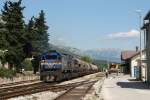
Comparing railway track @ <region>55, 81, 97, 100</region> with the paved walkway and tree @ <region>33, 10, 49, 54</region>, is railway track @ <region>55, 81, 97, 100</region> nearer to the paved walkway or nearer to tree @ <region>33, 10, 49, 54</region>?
the paved walkway

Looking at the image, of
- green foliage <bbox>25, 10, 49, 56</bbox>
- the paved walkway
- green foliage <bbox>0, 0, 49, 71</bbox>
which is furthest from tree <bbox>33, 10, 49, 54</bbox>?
the paved walkway

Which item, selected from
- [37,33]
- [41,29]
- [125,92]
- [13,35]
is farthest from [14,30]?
[125,92]

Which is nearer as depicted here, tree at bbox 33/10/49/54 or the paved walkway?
the paved walkway

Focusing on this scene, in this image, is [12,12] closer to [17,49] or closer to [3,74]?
[17,49]

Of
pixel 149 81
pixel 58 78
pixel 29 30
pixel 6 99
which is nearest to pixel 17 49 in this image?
pixel 29 30

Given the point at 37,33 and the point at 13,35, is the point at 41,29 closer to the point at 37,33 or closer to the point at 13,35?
the point at 37,33

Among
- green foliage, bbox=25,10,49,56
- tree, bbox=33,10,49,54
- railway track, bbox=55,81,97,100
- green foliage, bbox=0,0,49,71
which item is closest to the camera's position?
railway track, bbox=55,81,97,100

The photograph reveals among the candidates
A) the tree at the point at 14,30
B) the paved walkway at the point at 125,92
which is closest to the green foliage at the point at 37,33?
the tree at the point at 14,30

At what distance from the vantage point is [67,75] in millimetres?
55031

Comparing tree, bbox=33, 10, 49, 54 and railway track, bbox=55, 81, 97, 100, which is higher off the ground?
tree, bbox=33, 10, 49, 54

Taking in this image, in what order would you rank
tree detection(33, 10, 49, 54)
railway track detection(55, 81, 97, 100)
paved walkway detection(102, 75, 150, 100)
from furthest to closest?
tree detection(33, 10, 49, 54), railway track detection(55, 81, 97, 100), paved walkway detection(102, 75, 150, 100)

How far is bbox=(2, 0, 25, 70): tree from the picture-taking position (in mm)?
71938

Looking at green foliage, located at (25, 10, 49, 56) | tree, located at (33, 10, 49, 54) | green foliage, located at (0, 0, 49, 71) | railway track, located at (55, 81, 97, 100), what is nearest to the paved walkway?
railway track, located at (55, 81, 97, 100)

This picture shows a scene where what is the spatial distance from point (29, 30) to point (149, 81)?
1671 inches
